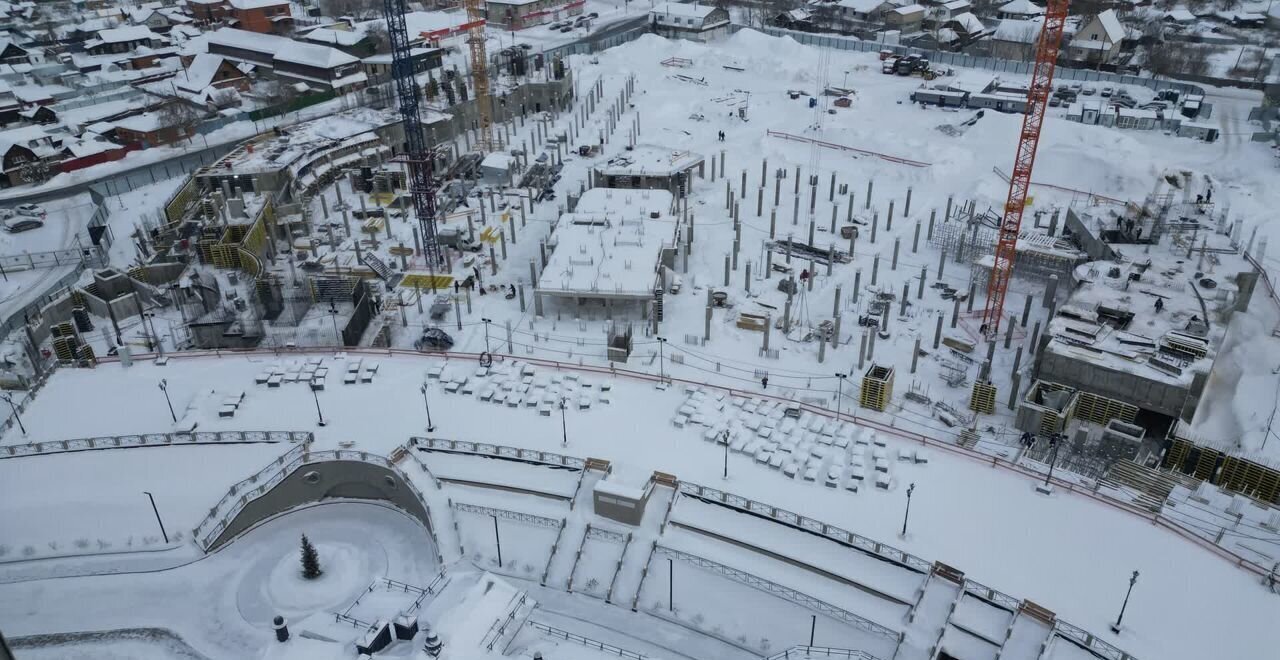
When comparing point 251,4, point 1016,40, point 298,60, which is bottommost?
point 298,60

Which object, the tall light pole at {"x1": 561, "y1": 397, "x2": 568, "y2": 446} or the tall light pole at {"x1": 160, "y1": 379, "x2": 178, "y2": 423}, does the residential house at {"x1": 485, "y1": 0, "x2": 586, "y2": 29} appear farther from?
the tall light pole at {"x1": 561, "y1": 397, "x2": 568, "y2": 446}

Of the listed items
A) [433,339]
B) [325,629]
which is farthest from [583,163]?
[325,629]

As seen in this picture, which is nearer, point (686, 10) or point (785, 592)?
point (785, 592)

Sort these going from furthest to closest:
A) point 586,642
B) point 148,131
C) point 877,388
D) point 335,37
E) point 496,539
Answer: point 335,37, point 148,131, point 877,388, point 496,539, point 586,642

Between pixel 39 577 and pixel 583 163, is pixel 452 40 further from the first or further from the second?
pixel 39 577

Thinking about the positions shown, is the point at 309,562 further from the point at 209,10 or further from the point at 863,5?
the point at 209,10

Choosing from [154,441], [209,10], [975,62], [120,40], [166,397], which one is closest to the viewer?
[154,441]

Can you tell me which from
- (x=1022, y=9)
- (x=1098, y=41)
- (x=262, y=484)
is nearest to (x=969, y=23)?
(x=1022, y=9)
